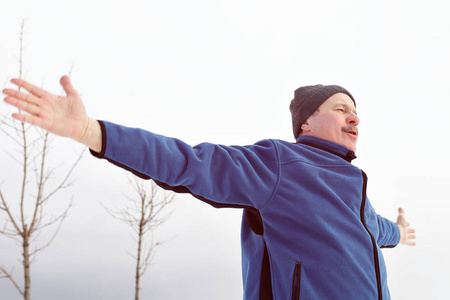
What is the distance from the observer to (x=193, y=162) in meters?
1.59

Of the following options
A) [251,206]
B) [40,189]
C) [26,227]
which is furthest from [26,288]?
[251,206]

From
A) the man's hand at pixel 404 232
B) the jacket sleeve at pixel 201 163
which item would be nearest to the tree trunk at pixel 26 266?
the jacket sleeve at pixel 201 163

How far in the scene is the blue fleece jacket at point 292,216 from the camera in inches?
68.4

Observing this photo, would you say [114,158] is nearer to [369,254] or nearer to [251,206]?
[251,206]

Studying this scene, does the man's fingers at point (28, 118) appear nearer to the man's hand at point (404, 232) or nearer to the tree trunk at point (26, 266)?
the tree trunk at point (26, 266)

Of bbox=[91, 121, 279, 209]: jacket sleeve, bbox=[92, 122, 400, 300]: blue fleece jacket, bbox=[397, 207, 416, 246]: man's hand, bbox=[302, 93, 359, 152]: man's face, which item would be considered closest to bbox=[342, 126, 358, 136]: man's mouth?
bbox=[302, 93, 359, 152]: man's face

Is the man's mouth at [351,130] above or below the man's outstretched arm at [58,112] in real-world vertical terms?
above

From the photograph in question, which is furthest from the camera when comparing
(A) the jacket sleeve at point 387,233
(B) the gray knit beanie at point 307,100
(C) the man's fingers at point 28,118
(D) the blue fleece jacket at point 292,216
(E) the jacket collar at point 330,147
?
(A) the jacket sleeve at point 387,233

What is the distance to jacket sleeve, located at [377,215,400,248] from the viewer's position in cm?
288

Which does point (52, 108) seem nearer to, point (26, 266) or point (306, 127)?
point (306, 127)

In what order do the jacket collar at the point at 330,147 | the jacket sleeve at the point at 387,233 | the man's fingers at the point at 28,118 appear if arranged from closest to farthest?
the man's fingers at the point at 28,118
the jacket collar at the point at 330,147
the jacket sleeve at the point at 387,233

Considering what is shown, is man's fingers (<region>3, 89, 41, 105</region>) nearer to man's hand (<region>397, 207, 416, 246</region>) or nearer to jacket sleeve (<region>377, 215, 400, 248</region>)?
jacket sleeve (<region>377, 215, 400, 248</region>)

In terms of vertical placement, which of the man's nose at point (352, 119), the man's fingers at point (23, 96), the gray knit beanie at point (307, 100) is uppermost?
the gray knit beanie at point (307, 100)

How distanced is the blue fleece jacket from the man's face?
0.76 ft
